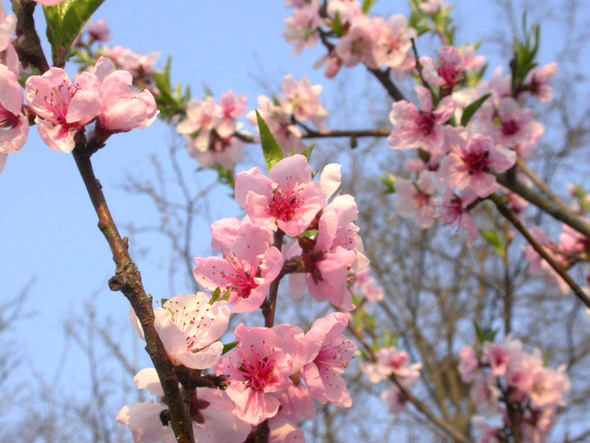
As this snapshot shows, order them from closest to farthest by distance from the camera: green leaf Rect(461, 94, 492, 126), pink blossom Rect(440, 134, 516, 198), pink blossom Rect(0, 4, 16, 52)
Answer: pink blossom Rect(0, 4, 16, 52) → green leaf Rect(461, 94, 492, 126) → pink blossom Rect(440, 134, 516, 198)

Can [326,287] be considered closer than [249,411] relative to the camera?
No

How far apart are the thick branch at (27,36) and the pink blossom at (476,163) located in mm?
1399

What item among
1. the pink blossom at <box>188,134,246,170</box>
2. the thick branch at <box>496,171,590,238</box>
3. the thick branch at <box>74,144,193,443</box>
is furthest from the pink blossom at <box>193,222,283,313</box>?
the pink blossom at <box>188,134,246,170</box>

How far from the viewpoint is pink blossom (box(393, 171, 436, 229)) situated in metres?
2.43

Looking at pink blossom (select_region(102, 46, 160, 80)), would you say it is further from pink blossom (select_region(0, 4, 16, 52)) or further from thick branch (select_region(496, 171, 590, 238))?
pink blossom (select_region(0, 4, 16, 52))

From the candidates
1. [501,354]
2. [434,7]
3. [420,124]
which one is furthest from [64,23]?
[501,354]

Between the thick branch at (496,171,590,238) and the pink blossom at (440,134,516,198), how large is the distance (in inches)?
4.5

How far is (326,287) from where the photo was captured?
3.52 feet

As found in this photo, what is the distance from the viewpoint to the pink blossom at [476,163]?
1839 mm

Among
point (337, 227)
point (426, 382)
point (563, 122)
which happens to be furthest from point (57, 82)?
point (563, 122)

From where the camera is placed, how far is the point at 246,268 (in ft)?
3.42

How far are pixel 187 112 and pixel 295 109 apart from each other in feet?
2.38

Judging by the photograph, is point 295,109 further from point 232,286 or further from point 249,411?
point 249,411

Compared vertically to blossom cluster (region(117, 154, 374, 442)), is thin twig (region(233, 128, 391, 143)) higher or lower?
higher
